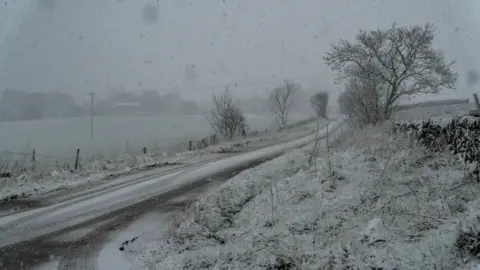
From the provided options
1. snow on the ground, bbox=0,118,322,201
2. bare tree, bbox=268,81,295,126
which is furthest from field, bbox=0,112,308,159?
snow on the ground, bbox=0,118,322,201

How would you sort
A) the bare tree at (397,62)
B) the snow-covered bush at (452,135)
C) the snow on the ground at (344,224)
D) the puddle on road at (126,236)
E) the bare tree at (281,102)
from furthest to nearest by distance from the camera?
1. the bare tree at (281,102)
2. the bare tree at (397,62)
3. the snow-covered bush at (452,135)
4. the puddle on road at (126,236)
5. the snow on the ground at (344,224)

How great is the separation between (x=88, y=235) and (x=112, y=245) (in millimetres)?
967

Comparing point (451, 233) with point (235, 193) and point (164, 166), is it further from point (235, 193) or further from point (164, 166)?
point (164, 166)

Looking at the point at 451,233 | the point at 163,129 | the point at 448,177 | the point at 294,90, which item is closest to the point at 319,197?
the point at 448,177

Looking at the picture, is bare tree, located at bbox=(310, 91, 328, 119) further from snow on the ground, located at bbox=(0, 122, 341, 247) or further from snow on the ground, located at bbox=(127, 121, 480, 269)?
snow on the ground, located at bbox=(127, 121, 480, 269)

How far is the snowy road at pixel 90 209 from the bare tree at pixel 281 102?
60056 mm

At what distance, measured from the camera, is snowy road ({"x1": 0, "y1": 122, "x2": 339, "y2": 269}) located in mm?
7941

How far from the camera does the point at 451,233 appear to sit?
4.61 meters

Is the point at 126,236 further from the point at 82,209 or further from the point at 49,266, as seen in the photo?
the point at 82,209

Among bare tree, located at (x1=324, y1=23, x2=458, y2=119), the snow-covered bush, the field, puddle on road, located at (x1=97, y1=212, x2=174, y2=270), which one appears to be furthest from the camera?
the field

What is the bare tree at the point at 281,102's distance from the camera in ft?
245

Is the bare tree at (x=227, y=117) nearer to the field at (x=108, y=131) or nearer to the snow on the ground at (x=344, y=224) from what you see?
the field at (x=108, y=131)

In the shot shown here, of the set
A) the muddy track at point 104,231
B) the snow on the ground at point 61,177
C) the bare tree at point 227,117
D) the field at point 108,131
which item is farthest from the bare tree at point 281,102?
the muddy track at point 104,231

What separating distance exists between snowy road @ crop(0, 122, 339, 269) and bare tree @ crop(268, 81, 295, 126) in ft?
197
